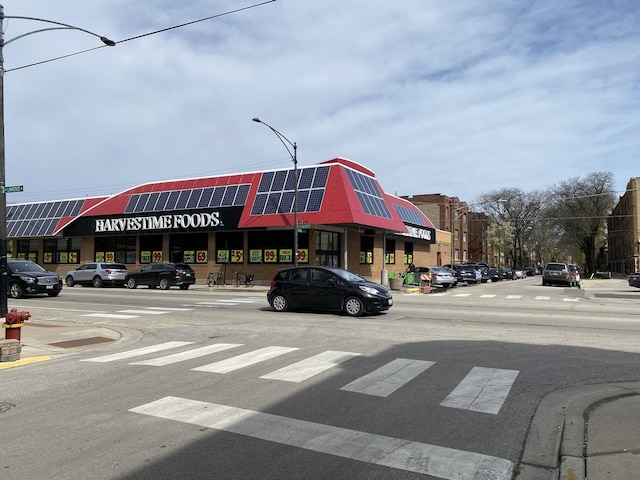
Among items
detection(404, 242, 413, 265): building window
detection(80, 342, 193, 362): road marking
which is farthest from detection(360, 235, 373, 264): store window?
detection(80, 342, 193, 362): road marking

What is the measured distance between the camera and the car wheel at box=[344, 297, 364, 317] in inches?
591

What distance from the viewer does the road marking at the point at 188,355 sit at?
845cm

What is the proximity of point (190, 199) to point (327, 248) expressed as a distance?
10.7m

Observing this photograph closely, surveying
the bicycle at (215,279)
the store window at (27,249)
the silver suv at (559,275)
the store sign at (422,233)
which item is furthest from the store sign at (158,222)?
the silver suv at (559,275)

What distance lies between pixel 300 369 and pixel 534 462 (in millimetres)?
4095

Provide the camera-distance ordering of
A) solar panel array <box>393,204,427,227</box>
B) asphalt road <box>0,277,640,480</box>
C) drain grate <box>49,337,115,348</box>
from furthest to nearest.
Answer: solar panel array <box>393,204,427,227</box>, drain grate <box>49,337,115,348</box>, asphalt road <box>0,277,640,480</box>

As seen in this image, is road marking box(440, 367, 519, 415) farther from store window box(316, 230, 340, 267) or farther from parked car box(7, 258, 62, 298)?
store window box(316, 230, 340, 267)

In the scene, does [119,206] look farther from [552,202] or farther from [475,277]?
[552,202]

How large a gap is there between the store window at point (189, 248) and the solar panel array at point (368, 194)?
11.7m

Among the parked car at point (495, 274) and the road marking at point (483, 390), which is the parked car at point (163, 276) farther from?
the parked car at point (495, 274)

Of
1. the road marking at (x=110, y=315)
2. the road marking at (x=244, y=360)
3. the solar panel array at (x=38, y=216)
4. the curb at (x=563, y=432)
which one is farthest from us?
the solar panel array at (x=38, y=216)

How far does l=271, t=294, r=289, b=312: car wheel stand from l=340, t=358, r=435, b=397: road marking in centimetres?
808

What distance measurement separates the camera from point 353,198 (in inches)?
1208

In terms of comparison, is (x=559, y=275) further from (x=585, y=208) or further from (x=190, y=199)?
(x=585, y=208)
